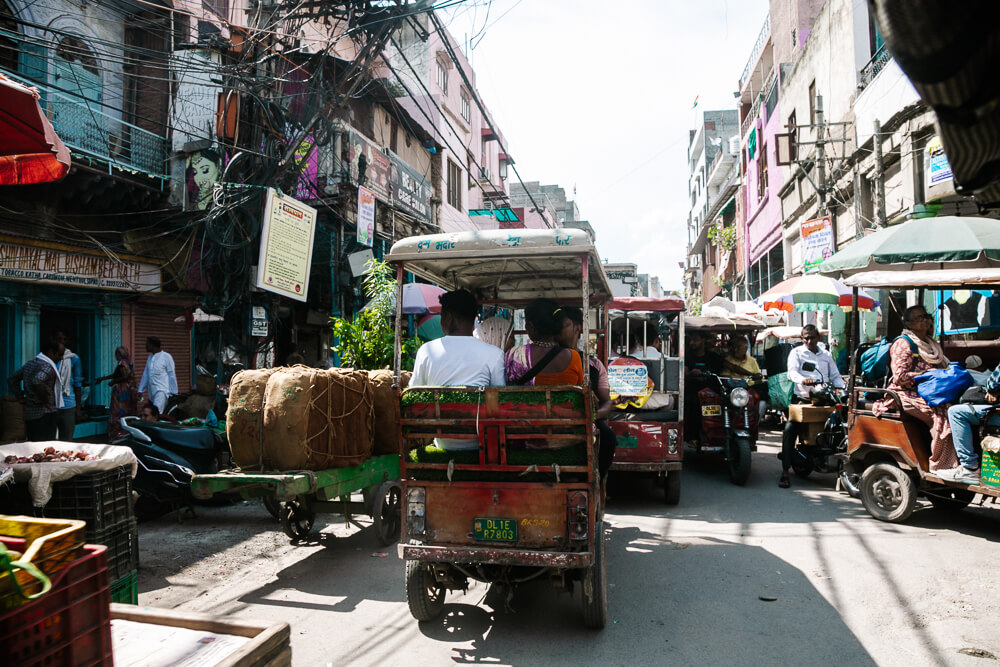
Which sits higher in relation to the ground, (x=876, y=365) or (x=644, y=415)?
(x=876, y=365)

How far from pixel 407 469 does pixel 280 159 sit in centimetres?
897

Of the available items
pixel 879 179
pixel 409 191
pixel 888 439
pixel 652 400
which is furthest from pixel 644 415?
pixel 409 191

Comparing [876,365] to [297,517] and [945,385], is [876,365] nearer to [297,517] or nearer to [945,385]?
[945,385]

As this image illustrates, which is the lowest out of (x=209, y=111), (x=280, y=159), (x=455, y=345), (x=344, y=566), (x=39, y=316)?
(x=344, y=566)

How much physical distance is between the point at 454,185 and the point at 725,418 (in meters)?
19.7

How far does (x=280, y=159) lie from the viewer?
37.6ft

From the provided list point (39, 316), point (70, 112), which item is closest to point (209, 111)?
point (70, 112)

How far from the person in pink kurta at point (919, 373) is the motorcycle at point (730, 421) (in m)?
1.77

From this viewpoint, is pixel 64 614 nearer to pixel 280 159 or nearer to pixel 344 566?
pixel 344 566

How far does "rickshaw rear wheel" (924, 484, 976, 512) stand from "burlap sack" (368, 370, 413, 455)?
520cm

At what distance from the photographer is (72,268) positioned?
34.3ft

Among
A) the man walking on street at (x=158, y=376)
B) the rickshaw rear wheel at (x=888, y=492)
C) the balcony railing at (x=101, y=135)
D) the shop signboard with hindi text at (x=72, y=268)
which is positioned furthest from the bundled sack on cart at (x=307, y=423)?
the balcony railing at (x=101, y=135)

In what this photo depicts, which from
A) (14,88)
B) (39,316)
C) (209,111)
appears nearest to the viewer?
(14,88)

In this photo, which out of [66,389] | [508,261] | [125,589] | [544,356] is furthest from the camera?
[66,389]
